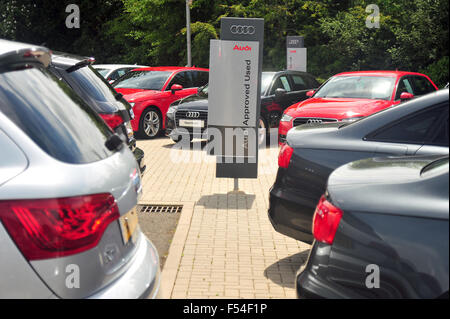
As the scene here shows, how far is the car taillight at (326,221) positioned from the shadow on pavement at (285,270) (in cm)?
205

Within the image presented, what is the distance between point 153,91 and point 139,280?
11691mm

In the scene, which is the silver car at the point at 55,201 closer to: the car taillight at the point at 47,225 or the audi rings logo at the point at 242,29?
the car taillight at the point at 47,225

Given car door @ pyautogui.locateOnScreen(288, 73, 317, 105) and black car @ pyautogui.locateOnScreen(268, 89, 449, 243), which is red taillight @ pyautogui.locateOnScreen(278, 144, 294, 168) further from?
car door @ pyautogui.locateOnScreen(288, 73, 317, 105)

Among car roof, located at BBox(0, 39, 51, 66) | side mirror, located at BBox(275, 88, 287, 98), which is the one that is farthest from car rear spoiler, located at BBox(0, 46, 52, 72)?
side mirror, located at BBox(275, 88, 287, 98)

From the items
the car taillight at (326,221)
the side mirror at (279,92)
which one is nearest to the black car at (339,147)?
the car taillight at (326,221)

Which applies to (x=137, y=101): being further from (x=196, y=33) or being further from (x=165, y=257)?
(x=196, y=33)

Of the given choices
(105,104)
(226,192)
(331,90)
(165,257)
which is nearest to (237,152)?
(226,192)

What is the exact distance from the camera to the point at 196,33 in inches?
1300

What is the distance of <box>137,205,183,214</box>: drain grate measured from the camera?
7.11 meters

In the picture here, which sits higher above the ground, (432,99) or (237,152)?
(432,99)

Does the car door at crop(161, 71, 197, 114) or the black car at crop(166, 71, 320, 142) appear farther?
the car door at crop(161, 71, 197, 114)

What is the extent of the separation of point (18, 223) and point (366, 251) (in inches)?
56.9

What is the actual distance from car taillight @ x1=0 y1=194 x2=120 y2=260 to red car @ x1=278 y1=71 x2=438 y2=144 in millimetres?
7506

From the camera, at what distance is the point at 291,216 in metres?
4.84
